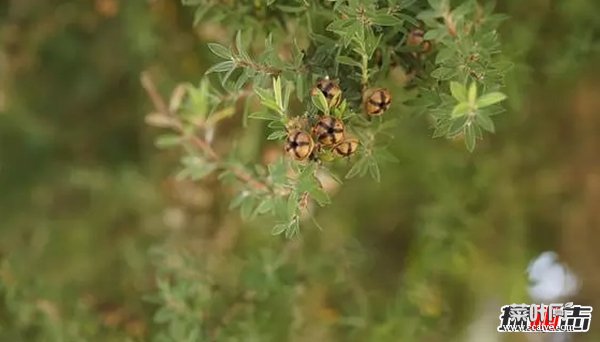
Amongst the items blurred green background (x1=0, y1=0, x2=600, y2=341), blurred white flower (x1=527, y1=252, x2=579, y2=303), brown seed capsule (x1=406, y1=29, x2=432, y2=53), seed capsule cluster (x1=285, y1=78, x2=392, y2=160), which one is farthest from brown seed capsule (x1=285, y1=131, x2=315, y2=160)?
blurred white flower (x1=527, y1=252, x2=579, y2=303)

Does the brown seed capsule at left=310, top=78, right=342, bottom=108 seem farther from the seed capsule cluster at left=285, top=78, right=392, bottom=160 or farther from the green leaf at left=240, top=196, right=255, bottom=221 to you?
the green leaf at left=240, top=196, right=255, bottom=221

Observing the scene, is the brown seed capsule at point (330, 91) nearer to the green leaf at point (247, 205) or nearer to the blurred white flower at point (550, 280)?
the green leaf at point (247, 205)

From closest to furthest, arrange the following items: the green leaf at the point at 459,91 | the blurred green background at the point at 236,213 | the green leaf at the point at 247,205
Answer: the green leaf at the point at 459,91 < the green leaf at the point at 247,205 < the blurred green background at the point at 236,213

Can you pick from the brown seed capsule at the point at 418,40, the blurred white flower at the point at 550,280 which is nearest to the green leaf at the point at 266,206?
the brown seed capsule at the point at 418,40

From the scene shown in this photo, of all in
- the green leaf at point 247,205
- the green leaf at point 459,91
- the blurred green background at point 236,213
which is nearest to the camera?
the green leaf at point 459,91

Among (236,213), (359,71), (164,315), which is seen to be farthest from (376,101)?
(236,213)

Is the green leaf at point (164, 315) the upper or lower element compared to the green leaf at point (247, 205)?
lower

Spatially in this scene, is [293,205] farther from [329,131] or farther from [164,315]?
[164,315]

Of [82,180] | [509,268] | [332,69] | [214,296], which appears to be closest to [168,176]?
[82,180]
